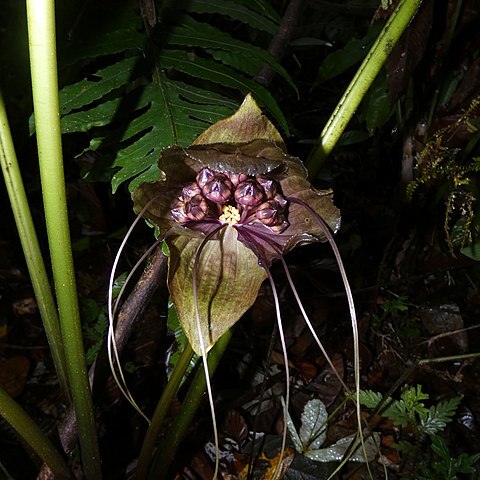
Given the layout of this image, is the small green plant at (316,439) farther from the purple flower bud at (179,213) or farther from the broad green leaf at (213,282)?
the purple flower bud at (179,213)

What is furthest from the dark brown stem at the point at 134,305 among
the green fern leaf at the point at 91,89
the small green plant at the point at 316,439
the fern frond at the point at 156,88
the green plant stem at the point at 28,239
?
the small green plant at the point at 316,439

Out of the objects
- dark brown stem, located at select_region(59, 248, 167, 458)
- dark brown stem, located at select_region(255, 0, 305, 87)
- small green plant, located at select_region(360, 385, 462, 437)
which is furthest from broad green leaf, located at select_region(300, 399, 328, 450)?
dark brown stem, located at select_region(255, 0, 305, 87)

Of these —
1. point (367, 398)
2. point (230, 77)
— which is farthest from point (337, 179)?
point (230, 77)

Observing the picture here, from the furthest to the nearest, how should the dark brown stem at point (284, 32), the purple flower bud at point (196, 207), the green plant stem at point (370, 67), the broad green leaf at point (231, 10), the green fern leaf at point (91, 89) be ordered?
the dark brown stem at point (284, 32) → the broad green leaf at point (231, 10) → the green fern leaf at point (91, 89) → the purple flower bud at point (196, 207) → the green plant stem at point (370, 67)

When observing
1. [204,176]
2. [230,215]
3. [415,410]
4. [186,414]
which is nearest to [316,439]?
[415,410]

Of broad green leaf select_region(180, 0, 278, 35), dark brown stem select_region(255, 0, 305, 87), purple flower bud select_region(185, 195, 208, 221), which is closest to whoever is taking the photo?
purple flower bud select_region(185, 195, 208, 221)

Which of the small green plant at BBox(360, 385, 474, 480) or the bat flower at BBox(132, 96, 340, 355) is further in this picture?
the small green plant at BBox(360, 385, 474, 480)

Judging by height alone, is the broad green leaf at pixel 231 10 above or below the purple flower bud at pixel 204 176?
above

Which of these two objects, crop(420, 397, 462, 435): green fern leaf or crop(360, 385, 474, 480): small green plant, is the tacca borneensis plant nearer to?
crop(360, 385, 474, 480): small green plant
